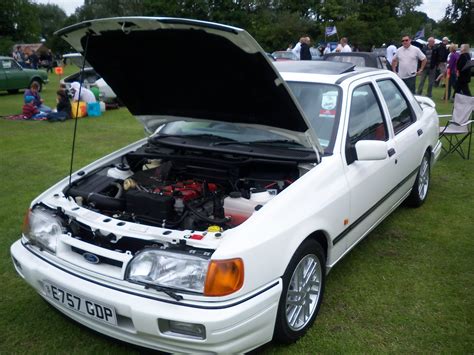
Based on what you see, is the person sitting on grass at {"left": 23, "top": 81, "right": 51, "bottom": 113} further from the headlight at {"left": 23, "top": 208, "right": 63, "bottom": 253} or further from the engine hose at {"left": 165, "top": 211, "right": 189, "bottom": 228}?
the engine hose at {"left": 165, "top": 211, "right": 189, "bottom": 228}

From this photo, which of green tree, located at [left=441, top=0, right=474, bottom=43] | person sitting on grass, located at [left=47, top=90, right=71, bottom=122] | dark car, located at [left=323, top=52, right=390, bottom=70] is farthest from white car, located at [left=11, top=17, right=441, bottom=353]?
green tree, located at [left=441, top=0, right=474, bottom=43]

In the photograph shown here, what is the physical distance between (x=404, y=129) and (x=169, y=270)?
293 cm

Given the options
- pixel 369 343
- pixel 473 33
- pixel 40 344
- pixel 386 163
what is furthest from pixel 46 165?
pixel 473 33

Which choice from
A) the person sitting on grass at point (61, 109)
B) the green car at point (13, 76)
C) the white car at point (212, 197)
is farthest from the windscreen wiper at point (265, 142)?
the green car at point (13, 76)

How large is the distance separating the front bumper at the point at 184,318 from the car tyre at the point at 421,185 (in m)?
2.95

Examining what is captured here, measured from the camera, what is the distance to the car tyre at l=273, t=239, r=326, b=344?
2584mm

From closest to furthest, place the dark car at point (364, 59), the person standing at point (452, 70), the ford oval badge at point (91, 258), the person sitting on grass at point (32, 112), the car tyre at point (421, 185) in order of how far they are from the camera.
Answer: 1. the ford oval badge at point (91, 258)
2. the car tyre at point (421, 185)
3. the dark car at point (364, 59)
4. the person sitting on grass at point (32, 112)
5. the person standing at point (452, 70)

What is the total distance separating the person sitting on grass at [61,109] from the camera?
11406 mm

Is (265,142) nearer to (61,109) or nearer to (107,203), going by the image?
(107,203)

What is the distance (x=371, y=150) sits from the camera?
3.09 metres

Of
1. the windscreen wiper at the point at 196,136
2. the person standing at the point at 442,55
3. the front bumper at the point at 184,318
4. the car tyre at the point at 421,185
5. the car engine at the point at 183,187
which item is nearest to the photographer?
the front bumper at the point at 184,318

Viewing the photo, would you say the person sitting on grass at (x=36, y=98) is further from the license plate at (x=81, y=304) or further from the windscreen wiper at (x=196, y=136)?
the license plate at (x=81, y=304)

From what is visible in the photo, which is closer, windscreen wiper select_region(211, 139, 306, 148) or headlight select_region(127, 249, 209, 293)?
headlight select_region(127, 249, 209, 293)

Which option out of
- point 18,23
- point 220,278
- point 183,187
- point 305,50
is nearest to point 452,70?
point 305,50
